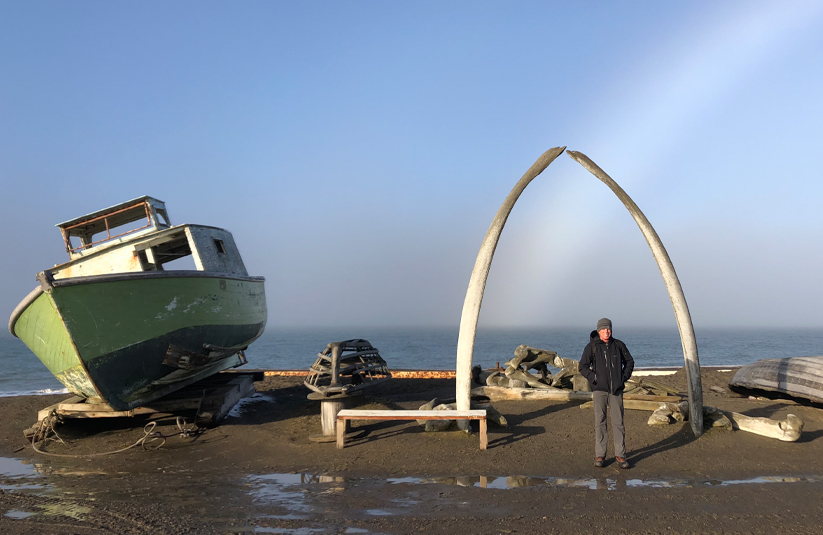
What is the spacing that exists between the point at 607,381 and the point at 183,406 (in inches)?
307

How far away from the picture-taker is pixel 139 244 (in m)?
11.5

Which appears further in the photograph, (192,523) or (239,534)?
(192,523)

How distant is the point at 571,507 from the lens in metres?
5.12

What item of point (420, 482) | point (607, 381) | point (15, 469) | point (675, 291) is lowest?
point (15, 469)

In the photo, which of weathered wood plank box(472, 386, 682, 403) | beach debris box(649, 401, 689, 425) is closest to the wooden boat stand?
weathered wood plank box(472, 386, 682, 403)

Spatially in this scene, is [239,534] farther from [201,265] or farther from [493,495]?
[201,265]

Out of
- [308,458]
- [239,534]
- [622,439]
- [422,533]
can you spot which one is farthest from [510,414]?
[239,534]

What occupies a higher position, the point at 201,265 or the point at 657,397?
the point at 201,265

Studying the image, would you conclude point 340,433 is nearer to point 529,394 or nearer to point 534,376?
point 529,394

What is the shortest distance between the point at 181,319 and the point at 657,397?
29.7ft

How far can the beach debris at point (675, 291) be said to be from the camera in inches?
308

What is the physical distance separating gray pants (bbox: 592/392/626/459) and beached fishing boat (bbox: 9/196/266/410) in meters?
7.57

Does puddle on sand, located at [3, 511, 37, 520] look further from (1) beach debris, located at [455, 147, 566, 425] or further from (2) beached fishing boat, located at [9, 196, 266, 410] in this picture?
(1) beach debris, located at [455, 147, 566, 425]

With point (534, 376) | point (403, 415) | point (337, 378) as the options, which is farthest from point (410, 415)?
point (534, 376)
